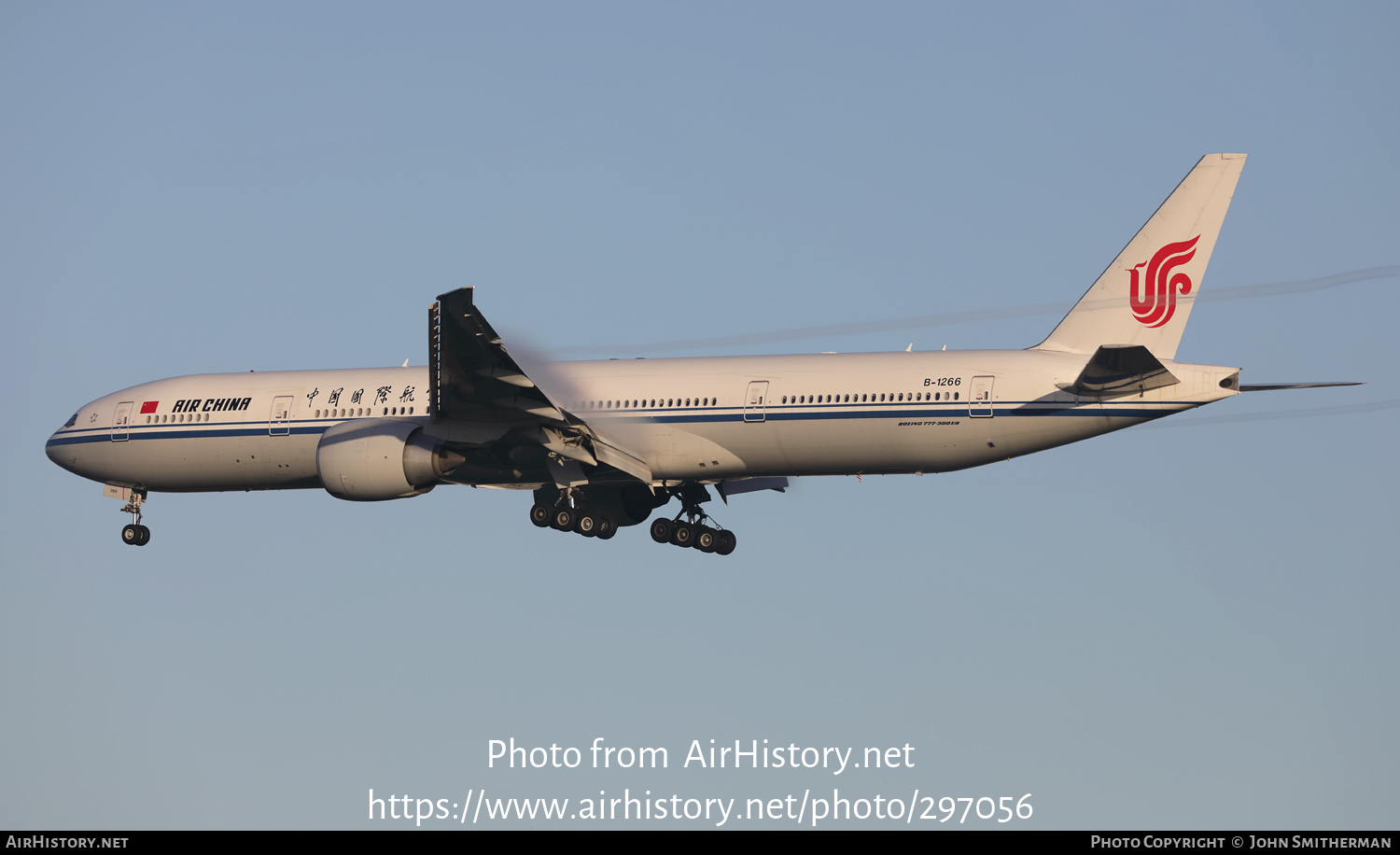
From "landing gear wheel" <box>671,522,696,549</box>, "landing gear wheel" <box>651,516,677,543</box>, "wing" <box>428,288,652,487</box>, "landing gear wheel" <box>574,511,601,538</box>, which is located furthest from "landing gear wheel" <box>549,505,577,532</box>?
"landing gear wheel" <box>671,522,696,549</box>

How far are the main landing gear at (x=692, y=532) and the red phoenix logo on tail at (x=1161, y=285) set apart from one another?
10.2m

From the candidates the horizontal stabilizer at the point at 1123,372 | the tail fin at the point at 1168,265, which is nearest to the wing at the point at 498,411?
the horizontal stabilizer at the point at 1123,372

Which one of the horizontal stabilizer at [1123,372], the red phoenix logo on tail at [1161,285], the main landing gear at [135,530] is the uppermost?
the red phoenix logo on tail at [1161,285]

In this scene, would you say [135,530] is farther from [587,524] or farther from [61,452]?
[587,524]

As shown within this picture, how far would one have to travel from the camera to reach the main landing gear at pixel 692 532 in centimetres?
3841

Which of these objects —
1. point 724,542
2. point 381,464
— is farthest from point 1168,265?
point 381,464

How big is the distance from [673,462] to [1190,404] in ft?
34.1

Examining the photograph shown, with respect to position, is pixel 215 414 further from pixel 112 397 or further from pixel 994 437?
pixel 994 437

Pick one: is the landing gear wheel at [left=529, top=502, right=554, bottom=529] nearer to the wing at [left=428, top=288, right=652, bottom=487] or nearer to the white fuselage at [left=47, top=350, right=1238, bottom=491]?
the wing at [left=428, top=288, right=652, bottom=487]

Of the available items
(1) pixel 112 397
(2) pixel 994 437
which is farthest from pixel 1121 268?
(1) pixel 112 397

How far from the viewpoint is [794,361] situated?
36.2 m

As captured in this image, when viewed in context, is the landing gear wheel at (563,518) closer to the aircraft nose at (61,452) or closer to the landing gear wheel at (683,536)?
the landing gear wheel at (683,536)

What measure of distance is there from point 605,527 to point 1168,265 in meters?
12.7

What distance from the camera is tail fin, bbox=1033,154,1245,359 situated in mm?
34250
